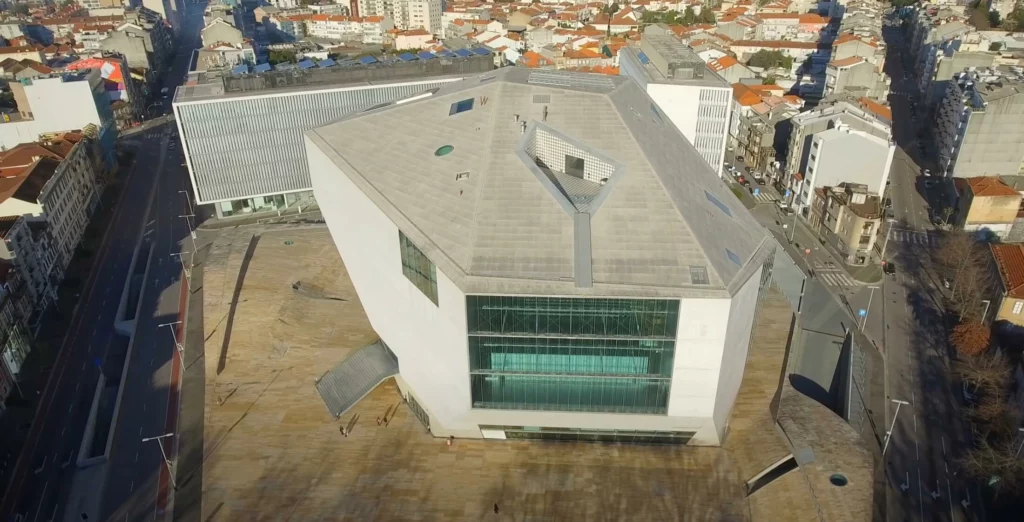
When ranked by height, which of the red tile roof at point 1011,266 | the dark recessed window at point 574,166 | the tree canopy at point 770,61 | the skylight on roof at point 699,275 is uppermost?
the dark recessed window at point 574,166

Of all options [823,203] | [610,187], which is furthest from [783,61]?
[610,187]

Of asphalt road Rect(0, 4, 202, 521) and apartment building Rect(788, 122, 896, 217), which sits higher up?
apartment building Rect(788, 122, 896, 217)

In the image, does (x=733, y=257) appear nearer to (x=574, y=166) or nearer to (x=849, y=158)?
(x=574, y=166)

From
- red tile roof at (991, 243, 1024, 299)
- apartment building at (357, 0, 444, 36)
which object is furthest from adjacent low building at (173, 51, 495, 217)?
apartment building at (357, 0, 444, 36)

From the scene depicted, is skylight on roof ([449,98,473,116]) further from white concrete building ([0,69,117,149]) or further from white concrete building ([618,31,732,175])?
white concrete building ([0,69,117,149])

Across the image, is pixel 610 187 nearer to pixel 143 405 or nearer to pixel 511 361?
pixel 511 361

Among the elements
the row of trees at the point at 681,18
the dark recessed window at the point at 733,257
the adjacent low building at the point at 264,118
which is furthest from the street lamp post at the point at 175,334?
the row of trees at the point at 681,18

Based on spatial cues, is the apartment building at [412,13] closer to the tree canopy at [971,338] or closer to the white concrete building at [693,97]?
the white concrete building at [693,97]
